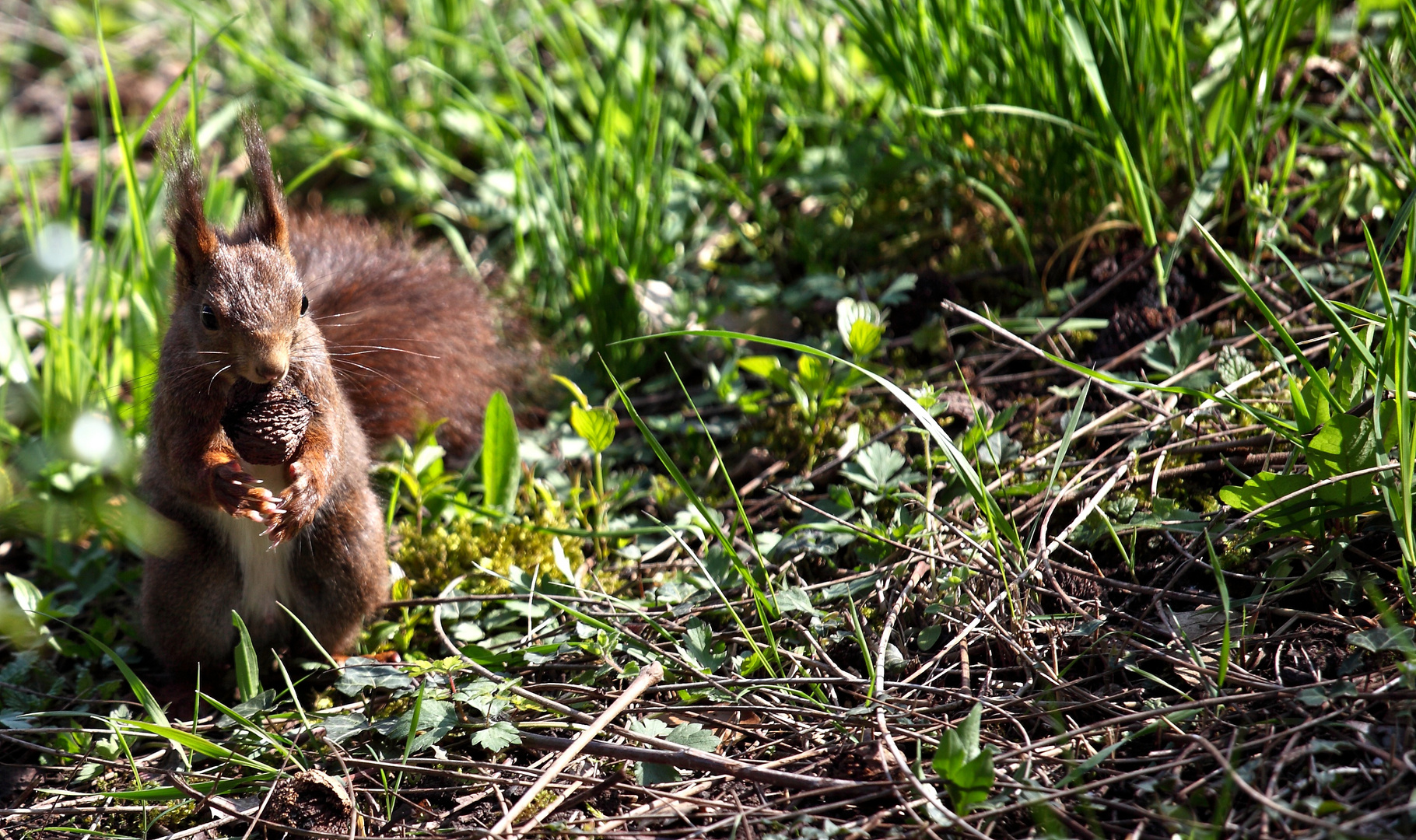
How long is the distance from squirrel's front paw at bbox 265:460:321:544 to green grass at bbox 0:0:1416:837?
24 cm

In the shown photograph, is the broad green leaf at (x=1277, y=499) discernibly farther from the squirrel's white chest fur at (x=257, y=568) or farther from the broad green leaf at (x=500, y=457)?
the squirrel's white chest fur at (x=257, y=568)

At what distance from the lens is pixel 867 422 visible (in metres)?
2.48

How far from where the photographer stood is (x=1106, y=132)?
7.59 feet

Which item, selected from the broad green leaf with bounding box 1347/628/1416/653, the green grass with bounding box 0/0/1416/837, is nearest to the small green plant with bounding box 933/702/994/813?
the green grass with bounding box 0/0/1416/837

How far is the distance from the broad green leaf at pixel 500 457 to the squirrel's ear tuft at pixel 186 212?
2.10 feet

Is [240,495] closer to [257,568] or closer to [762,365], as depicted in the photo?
[257,568]

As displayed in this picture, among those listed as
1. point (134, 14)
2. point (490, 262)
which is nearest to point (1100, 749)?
point (490, 262)

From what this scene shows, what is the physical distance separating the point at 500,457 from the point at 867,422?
2.71 feet

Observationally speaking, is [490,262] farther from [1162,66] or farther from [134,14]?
[134,14]

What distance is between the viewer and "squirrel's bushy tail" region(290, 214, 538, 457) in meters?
2.33

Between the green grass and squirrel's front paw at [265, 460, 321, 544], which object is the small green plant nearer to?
the green grass

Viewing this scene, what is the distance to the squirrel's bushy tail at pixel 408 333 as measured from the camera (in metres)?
2.33

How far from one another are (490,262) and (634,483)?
1006 millimetres

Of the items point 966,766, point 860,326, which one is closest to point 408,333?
point 860,326
